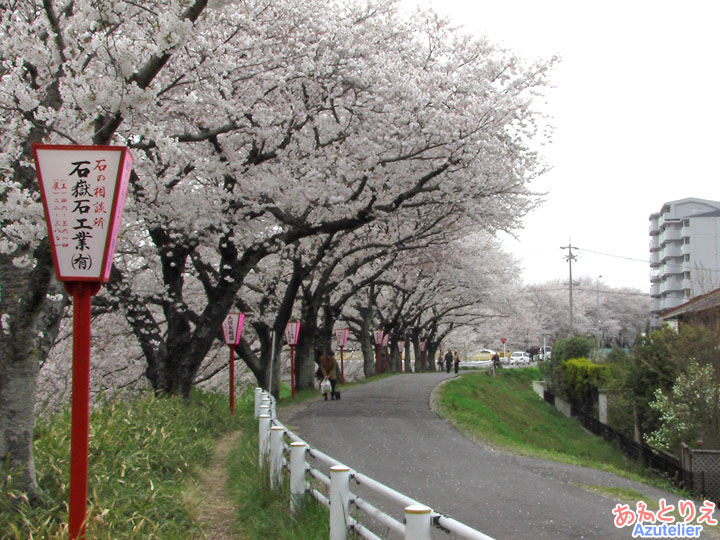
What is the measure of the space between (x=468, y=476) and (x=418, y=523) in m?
6.70

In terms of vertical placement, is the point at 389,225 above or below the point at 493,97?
below

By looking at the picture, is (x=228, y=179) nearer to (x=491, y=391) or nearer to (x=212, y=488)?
(x=212, y=488)

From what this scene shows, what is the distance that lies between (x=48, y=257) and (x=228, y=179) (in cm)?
1018

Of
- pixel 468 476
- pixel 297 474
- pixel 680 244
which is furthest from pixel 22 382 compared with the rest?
pixel 680 244

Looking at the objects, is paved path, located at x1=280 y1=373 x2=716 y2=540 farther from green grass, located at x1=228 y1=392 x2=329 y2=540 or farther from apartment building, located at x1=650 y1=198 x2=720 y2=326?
apartment building, located at x1=650 y1=198 x2=720 y2=326

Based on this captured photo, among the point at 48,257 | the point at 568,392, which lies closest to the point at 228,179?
the point at 48,257

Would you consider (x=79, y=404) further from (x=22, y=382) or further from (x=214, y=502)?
(x=214, y=502)

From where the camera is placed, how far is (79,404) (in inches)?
185

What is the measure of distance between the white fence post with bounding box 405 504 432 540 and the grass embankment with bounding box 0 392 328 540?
222 cm

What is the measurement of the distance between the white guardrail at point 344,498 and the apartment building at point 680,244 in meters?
68.1

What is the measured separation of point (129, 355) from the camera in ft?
86.4

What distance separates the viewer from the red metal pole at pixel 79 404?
471 centimetres

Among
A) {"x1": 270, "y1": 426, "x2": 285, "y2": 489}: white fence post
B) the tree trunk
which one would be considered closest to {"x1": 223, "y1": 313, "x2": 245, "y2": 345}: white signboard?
{"x1": 270, "y1": 426, "x2": 285, "y2": 489}: white fence post

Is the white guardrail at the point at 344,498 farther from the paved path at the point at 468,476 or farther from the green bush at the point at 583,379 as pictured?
the green bush at the point at 583,379
